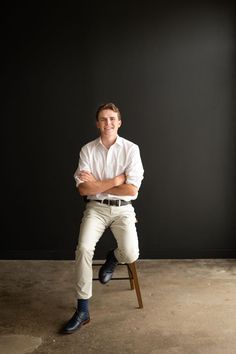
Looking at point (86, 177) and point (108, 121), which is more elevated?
point (108, 121)

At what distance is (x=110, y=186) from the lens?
340cm

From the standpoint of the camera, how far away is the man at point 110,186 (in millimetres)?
3398

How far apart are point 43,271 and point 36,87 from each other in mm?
1845

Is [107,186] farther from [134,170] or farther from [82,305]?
[82,305]

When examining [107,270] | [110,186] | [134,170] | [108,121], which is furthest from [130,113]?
[107,270]

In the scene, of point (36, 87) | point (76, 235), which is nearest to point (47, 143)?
point (36, 87)

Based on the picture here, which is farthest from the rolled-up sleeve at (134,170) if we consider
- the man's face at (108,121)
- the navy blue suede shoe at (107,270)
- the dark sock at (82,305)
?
the dark sock at (82,305)

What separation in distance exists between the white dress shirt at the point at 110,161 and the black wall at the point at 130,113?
1.02m

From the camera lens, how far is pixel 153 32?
4410mm

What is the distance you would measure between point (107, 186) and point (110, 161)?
0.76 ft

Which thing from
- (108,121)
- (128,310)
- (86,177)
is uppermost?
(108,121)

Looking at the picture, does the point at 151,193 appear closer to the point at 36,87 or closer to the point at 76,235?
the point at 76,235

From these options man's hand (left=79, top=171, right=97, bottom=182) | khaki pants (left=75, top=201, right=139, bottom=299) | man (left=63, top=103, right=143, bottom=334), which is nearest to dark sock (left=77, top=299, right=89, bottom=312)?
khaki pants (left=75, top=201, right=139, bottom=299)

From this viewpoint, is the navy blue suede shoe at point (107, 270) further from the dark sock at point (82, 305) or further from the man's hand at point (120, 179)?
the man's hand at point (120, 179)
